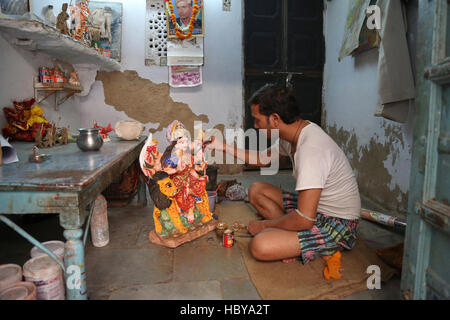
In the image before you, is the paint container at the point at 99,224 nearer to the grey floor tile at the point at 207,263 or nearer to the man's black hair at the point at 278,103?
the grey floor tile at the point at 207,263

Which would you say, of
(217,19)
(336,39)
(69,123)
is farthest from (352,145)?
(69,123)

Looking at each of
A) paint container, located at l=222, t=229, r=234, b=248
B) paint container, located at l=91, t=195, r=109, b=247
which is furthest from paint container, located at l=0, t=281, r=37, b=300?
paint container, located at l=222, t=229, r=234, b=248

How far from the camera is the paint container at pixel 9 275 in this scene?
5.18 feet

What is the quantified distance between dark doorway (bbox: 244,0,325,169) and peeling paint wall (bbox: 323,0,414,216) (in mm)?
214

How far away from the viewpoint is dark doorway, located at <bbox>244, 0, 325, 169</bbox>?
17.5 ft

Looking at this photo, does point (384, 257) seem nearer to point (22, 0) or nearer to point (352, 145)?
point (352, 145)

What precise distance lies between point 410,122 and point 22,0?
408 cm

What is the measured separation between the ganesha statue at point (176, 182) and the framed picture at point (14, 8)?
5.67 ft

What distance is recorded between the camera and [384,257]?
2.38 m

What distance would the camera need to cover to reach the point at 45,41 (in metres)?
3.18

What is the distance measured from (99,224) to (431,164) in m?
2.44

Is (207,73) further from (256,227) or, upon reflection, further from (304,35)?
(256,227)

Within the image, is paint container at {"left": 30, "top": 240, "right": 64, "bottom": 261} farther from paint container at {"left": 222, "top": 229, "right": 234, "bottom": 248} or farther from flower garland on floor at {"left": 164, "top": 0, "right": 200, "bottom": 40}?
flower garland on floor at {"left": 164, "top": 0, "right": 200, "bottom": 40}

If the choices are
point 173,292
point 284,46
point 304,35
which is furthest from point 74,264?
point 304,35
